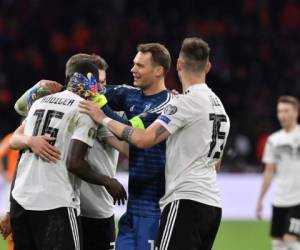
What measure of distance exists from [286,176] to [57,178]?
5.27 m

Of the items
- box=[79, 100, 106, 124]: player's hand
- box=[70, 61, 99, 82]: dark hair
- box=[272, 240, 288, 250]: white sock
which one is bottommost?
box=[272, 240, 288, 250]: white sock

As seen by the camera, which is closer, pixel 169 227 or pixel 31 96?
pixel 169 227

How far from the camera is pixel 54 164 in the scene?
5520mm

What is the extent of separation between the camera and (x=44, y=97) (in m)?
5.73

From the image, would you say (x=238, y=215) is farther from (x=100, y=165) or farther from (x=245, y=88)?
(x=100, y=165)

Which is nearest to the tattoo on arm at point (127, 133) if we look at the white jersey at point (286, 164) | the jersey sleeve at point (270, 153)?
the white jersey at point (286, 164)

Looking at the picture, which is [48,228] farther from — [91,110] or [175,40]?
[175,40]

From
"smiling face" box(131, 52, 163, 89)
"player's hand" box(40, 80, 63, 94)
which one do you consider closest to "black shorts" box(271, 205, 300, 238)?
"smiling face" box(131, 52, 163, 89)

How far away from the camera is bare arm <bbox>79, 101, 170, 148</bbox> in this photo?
5543mm

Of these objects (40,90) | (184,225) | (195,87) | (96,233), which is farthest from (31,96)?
(184,225)

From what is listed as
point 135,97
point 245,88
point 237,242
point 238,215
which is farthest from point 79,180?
point 245,88

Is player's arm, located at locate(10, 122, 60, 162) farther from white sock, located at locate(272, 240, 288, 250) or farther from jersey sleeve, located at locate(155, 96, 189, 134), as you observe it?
white sock, located at locate(272, 240, 288, 250)

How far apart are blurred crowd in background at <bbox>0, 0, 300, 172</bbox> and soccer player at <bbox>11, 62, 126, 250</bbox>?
1100 cm

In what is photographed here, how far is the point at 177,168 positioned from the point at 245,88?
13288 mm
